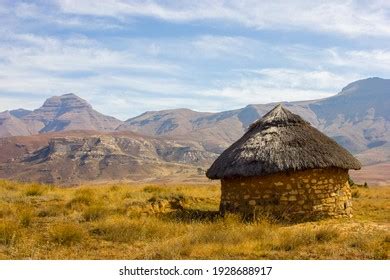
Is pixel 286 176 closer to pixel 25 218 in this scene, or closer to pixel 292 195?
pixel 292 195

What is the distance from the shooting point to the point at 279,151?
15.4 m

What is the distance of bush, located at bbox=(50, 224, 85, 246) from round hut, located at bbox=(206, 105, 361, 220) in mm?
6034

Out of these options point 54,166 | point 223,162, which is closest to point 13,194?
point 223,162

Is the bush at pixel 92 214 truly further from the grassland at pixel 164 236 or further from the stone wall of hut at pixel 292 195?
the stone wall of hut at pixel 292 195

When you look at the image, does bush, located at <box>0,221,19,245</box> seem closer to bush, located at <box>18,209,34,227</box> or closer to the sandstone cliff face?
bush, located at <box>18,209,34,227</box>

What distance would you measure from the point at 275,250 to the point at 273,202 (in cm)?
491

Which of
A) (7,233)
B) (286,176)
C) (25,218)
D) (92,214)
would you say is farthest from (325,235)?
(25,218)

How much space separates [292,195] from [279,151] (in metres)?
1.51

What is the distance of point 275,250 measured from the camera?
32.6ft

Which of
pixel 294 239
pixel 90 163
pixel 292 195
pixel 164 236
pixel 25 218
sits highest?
pixel 292 195

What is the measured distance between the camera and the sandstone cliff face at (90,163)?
134000 millimetres

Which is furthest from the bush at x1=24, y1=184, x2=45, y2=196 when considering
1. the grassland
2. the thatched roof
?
the thatched roof

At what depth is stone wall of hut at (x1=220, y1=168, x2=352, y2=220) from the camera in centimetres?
1467

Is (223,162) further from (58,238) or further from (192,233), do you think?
(58,238)
